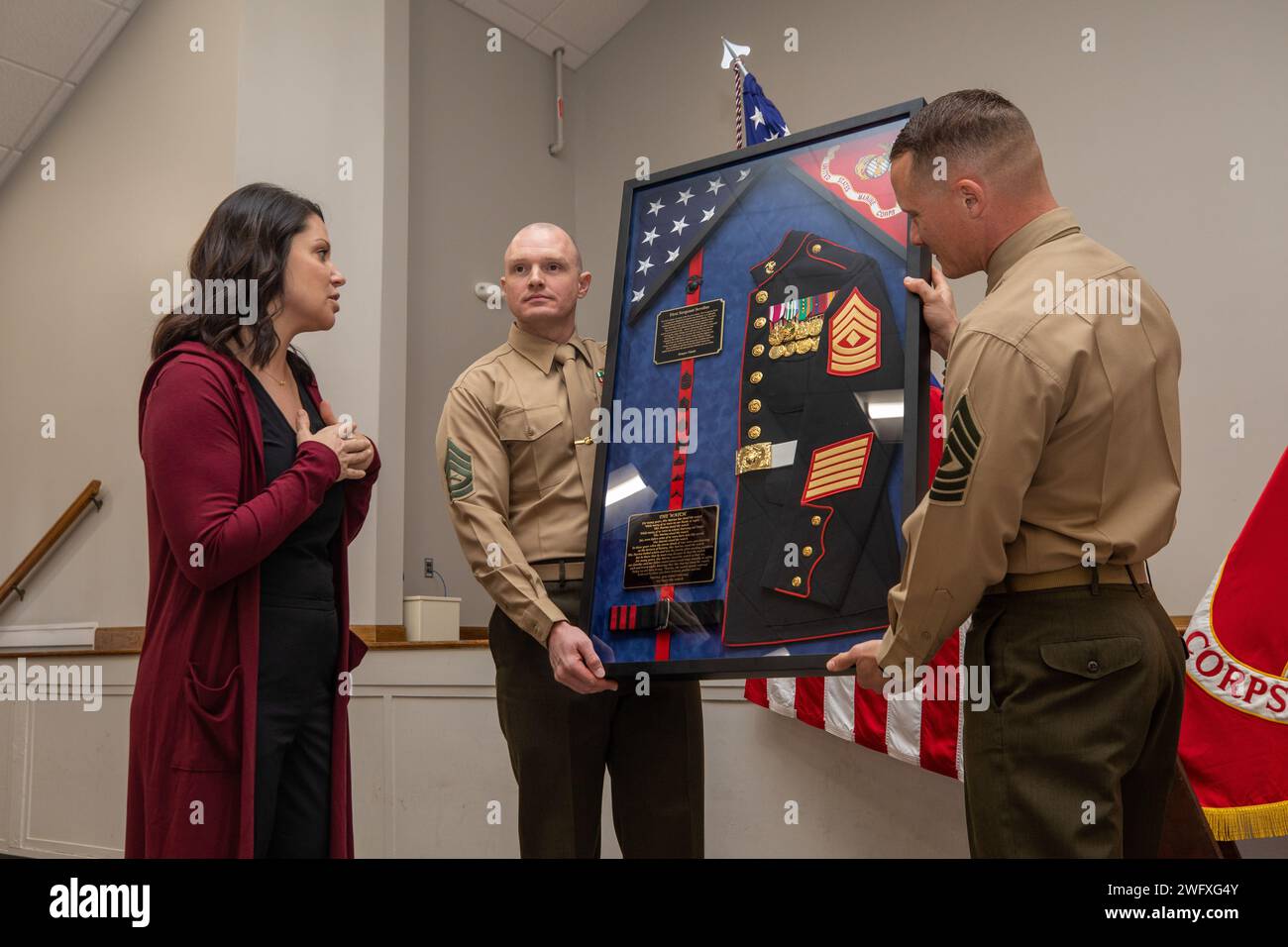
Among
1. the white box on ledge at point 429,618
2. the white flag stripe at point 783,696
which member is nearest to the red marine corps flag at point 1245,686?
the white flag stripe at point 783,696

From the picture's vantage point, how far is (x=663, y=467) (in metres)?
2.12

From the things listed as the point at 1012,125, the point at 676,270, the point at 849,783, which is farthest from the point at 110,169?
the point at 1012,125

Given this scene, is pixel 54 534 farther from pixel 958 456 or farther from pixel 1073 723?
pixel 1073 723

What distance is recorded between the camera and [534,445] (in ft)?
7.29

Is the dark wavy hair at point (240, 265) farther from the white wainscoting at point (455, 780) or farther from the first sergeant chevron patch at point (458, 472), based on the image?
the white wainscoting at point (455, 780)

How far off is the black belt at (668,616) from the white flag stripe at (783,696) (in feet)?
3.84

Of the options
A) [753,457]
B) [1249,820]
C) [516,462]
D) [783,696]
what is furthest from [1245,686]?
[516,462]

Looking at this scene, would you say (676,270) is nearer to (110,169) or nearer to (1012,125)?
(1012,125)

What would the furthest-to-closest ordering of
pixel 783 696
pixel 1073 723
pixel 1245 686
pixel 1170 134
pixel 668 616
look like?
1. pixel 1170 134
2. pixel 783 696
3. pixel 1245 686
4. pixel 668 616
5. pixel 1073 723

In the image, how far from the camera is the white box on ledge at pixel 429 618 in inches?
171

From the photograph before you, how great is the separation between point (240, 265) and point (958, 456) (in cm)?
118

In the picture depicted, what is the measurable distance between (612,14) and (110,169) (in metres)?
2.80
